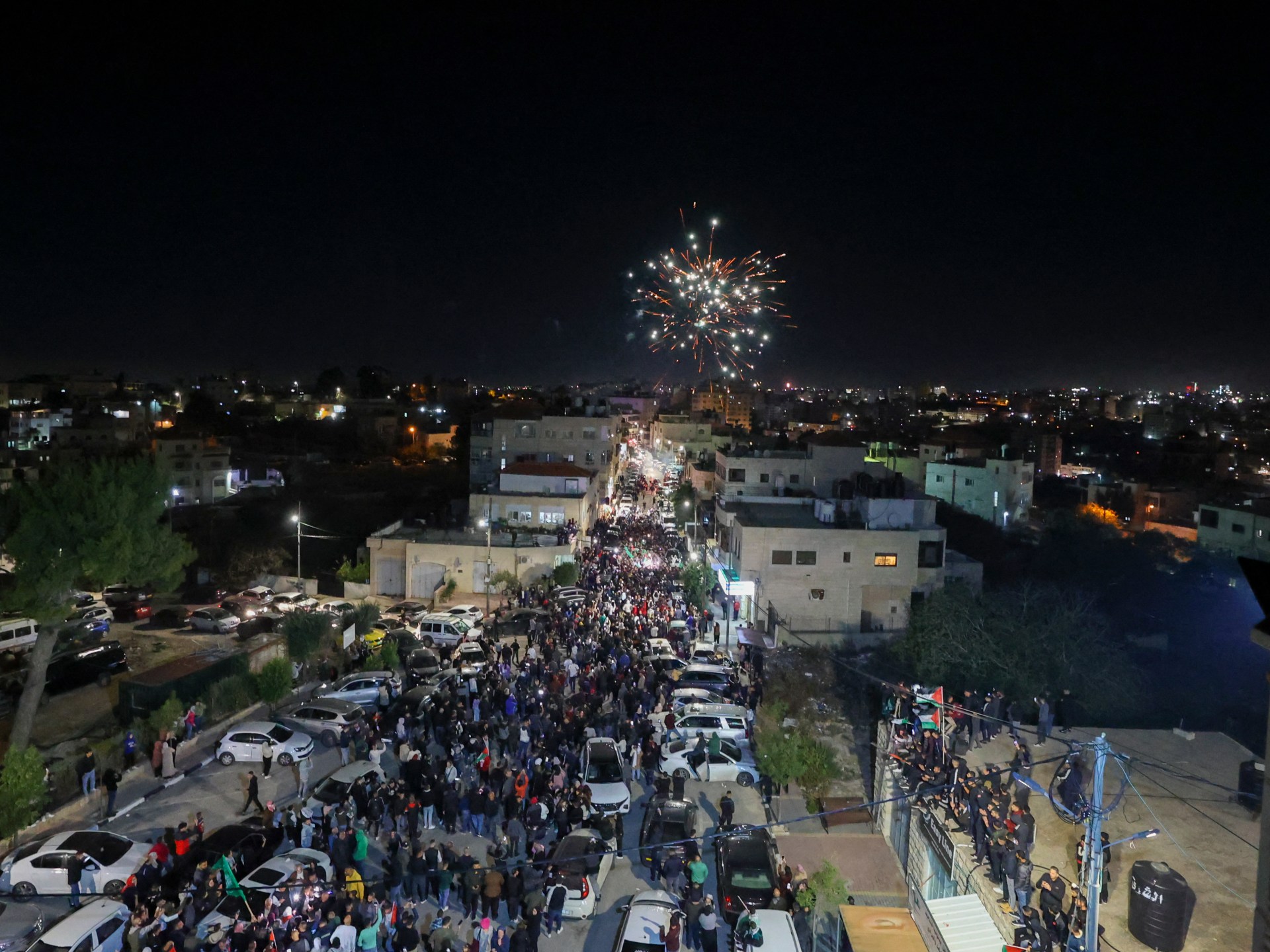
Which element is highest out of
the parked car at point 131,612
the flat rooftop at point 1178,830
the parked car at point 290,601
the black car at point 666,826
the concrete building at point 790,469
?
the concrete building at point 790,469

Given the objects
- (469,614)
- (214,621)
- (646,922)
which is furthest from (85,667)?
(646,922)

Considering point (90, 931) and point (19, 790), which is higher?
point (19, 790)

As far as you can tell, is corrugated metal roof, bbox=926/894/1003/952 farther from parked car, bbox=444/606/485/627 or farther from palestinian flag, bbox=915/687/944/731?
parked car, bbox=444/606/485/627

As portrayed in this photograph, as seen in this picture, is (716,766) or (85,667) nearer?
(716,766)

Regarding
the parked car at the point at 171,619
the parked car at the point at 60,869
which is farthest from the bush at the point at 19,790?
the parked car at the point at 171,619

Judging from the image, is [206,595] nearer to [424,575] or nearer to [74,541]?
[424,575]

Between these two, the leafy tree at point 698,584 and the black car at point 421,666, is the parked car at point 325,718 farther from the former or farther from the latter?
the leafy tree at point 698,584
